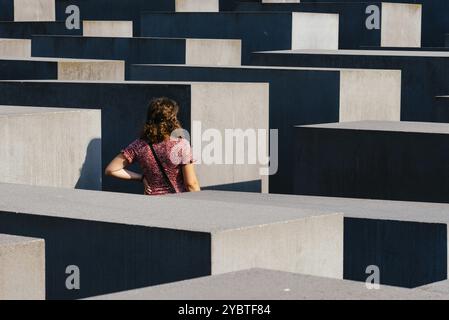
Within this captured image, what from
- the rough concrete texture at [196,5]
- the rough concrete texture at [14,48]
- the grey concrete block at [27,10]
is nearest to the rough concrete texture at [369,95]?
the rough concrete texture at [14,48]

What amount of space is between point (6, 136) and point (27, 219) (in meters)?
2.26

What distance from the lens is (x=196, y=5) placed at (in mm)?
25969

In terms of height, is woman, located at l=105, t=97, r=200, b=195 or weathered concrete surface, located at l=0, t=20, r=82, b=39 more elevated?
weathered concrete surface, located at l=0, t=20, r=82, b=39

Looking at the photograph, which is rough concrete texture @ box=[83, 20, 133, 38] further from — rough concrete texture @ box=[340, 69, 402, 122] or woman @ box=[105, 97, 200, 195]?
woman @ box=[105, 97, 200, 195]

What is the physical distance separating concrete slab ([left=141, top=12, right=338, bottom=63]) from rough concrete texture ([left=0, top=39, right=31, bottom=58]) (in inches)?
134

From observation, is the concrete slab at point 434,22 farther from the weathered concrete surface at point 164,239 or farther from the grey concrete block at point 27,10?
the weathered concrete surface at point 164,239

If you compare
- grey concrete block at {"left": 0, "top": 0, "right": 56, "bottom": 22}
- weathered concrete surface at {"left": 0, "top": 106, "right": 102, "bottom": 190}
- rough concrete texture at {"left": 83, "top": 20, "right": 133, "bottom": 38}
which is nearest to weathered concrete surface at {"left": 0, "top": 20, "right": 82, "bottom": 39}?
rough concrete texture at {"left": 83, "top": 20, "right": 133, "bottom": 38}

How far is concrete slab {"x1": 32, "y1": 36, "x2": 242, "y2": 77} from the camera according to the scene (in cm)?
1734

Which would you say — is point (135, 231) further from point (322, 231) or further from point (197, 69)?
point (197, 69)

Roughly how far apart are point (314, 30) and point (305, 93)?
8.01 m

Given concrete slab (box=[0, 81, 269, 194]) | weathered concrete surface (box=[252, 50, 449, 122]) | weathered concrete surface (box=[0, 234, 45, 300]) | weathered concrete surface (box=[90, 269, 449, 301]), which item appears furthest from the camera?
weathered concrete surface (box=[252, 50, 449, 122])

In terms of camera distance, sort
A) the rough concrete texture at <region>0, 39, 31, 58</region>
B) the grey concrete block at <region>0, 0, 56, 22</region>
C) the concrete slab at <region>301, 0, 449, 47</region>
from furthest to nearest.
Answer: the grey concrete block at <region>0, 0, 56, 22</region>, the concrete slab at <region>301, 0, 449, 47</region>, the rough concrete texture at <region>0, 39, 31, 58</region>

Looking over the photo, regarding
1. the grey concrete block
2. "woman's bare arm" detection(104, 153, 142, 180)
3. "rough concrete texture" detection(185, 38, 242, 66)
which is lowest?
"woman's bare arm" detection(104, 153, 142, 180)
